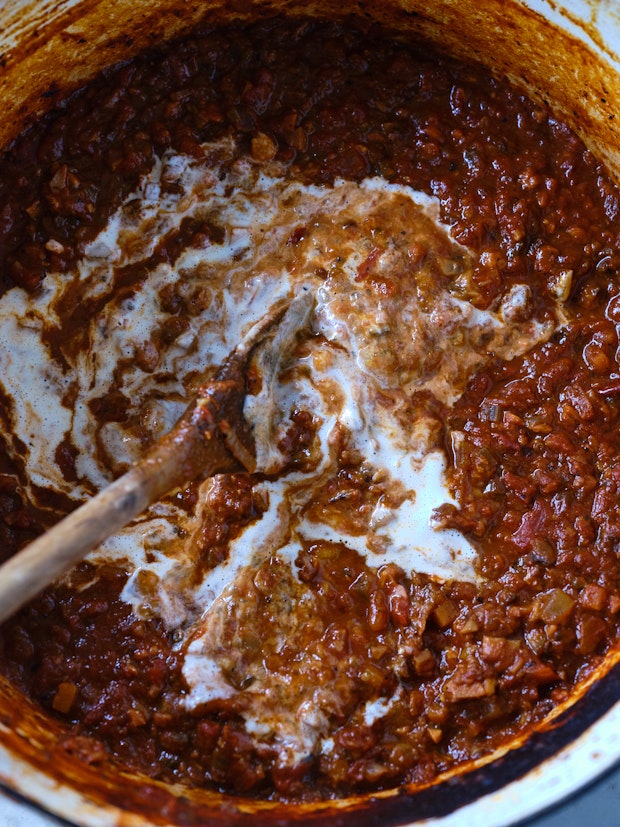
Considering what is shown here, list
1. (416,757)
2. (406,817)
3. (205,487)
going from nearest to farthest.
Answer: (406,817) < (416,757) < (205,487)

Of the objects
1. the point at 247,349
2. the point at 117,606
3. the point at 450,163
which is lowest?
the point at 117,606

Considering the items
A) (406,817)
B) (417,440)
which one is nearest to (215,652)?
(406,817)

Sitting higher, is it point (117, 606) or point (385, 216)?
point (385, 216)

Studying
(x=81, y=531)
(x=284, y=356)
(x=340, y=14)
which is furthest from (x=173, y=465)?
(x=340, y=14)

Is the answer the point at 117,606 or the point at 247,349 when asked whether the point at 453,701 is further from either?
the point at 247,349

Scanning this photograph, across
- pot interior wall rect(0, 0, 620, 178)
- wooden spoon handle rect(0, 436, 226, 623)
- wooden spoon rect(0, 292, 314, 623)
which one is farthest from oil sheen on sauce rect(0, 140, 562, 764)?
wooden spoon handle rect(0, 436, 226, 623)

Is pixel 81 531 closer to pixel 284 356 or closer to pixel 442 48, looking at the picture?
pixel 284 356

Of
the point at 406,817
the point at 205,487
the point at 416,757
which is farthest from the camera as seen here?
the point at 205,487

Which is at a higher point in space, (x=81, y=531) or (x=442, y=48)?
(x=442, y=48)
